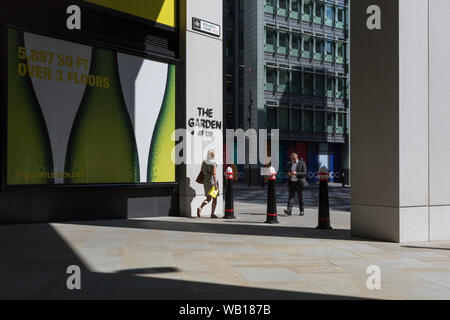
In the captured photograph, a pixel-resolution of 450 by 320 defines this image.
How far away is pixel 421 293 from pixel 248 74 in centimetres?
3926

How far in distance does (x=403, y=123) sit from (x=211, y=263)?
13.4ft

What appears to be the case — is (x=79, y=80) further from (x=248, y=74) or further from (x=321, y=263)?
(x=248, y=74)

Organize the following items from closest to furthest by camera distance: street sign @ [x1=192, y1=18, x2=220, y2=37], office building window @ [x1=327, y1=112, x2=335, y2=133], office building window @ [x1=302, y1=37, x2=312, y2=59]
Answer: street sign @ [x1=192, y1=18, x2=220, y2=37] → office building window @ [x1=302, y1=37, x2=312, y2=59] → office building window @ [x1=327, y1=112, x2=335, y2=133]

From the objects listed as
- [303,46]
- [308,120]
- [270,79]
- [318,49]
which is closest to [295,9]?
[303,46]

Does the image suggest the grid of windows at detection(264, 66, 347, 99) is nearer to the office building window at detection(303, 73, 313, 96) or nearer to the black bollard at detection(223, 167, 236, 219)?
the office building window at detection(303, 73, 313, 96)

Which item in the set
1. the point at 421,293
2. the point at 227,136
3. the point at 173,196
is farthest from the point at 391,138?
the point at 227,136

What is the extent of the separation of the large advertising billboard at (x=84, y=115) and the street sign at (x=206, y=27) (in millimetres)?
1276

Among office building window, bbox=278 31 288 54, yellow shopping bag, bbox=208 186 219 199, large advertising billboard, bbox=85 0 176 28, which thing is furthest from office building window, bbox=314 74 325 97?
yellow shopping bag, bbox=208 186 219 199

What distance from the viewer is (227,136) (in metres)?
42.7

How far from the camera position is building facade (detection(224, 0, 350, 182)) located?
42.2 metres

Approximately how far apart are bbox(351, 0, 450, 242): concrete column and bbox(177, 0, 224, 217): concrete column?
4.94m

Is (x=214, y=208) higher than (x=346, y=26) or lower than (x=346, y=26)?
lower

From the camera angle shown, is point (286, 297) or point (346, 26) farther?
point (346, 26)

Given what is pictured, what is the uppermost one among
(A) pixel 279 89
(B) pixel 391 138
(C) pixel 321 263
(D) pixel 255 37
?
(D) pixel 255 37
